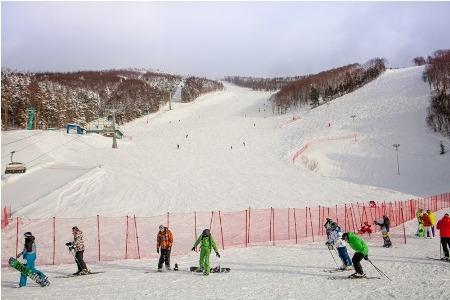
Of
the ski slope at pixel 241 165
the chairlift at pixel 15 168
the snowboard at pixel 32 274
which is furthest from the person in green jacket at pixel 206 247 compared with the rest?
the chairlift at pixel 15 168

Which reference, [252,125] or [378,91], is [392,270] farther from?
[378,91]

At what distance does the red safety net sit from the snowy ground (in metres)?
2.59

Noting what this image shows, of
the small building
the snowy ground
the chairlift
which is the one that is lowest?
the snowy ground

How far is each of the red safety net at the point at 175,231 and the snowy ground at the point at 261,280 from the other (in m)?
2.59

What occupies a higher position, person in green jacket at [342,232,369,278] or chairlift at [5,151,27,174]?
chairlift at [5,151,27,174]

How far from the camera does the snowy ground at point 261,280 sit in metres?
9.81

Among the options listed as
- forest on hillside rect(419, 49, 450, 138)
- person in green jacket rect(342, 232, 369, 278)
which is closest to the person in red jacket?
person in green jacket rect(342, 232, 369, 278)

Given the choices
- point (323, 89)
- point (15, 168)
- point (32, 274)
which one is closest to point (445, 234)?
point (32, 274)

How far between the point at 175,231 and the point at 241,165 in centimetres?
2033

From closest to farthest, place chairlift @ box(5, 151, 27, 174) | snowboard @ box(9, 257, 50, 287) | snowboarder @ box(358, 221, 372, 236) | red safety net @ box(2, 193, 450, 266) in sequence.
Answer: snowboard @ box(9, 257, 50, 287)
red safety net @ box(2, 193, 450, 266)
snowboarder @ box(358, 221, 372, 236)
chairlift @ box(5, 151, 27, 174)

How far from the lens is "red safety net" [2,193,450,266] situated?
17578 mm

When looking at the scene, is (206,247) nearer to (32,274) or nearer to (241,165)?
(32,274)

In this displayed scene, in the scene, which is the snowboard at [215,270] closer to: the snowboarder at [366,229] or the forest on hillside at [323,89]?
the snowboarder at [366,229]

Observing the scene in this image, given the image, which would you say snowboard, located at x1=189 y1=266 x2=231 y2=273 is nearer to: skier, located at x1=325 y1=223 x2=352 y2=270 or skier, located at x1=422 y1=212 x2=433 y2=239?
skier, located at x1=325 y1=223 x2=352 y2=270
